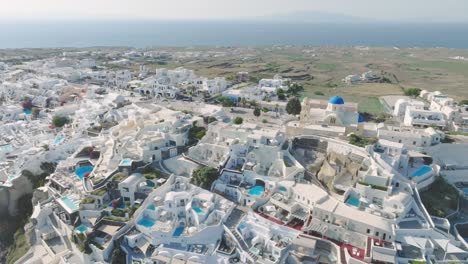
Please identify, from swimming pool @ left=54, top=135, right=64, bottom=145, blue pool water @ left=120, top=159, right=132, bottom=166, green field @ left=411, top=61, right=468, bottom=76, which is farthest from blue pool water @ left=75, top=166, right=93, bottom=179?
green field @ left=411, top=61, right=468, bottom=76

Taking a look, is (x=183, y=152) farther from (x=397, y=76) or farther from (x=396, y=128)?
(x=397, y=76)

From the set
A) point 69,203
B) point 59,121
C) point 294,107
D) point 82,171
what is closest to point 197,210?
point 69,203

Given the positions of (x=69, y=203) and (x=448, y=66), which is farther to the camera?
(x=448, y=66)

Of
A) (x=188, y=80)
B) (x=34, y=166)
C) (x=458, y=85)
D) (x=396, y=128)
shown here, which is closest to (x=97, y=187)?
(x=34, y=166)

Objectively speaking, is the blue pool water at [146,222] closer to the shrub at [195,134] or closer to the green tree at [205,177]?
the green tree at [205,177]

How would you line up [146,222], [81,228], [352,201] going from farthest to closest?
1. [352,201]
2. [81,228]
3. [146,222]

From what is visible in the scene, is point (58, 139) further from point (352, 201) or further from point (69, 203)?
point (352, 201)
